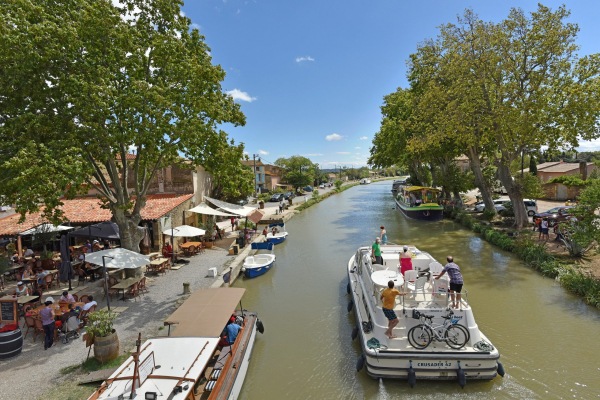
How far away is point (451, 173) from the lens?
3366cm

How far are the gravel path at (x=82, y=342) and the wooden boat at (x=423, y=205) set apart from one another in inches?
829

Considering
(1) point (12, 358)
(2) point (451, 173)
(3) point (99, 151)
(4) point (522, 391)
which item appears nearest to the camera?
(4) point (522, 391)

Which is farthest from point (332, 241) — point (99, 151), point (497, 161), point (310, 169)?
point (310, 169)

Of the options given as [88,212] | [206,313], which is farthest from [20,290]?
[88,212]

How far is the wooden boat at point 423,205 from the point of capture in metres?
28.9

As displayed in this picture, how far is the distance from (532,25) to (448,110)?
621 cm

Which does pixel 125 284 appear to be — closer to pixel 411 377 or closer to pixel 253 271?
pixel 253 271

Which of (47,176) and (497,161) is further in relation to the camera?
(497,161)

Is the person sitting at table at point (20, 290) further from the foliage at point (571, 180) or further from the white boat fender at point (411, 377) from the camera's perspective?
the foliage at point (571, 180)

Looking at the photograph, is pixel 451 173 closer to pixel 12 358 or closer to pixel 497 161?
pixel 497 161

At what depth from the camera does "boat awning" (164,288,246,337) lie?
7.21 meters

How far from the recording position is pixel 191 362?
605 cm

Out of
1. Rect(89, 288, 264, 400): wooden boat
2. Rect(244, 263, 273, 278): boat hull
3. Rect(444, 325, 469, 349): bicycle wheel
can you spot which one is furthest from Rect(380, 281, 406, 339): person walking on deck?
Rect(244, 263, 273, 278): boat hull

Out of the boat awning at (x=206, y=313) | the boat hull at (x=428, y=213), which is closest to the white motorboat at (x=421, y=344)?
the boat awning at (x=206, y=313)
